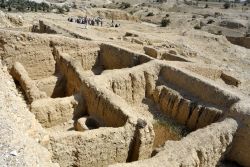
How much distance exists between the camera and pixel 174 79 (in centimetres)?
1853

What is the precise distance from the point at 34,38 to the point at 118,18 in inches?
1132

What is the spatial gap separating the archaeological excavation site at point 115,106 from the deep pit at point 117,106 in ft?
0.15

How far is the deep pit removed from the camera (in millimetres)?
11703

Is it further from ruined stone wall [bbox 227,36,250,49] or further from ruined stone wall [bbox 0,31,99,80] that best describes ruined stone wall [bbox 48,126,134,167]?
ruined stone wall [bbox 227,36,250,49]

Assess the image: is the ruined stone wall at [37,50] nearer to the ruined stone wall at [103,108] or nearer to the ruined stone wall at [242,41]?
the ruined stone wall at [103,108]

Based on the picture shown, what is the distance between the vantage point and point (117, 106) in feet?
44.9

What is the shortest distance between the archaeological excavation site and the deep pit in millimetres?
46

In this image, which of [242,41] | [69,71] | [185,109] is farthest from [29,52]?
[242,41]

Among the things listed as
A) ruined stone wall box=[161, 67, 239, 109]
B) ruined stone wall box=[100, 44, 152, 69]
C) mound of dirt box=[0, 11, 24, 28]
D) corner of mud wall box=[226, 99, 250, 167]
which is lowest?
corner of mud wall box=[226, 99, 250, 167]

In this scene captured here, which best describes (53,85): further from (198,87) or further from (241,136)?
(241,136)

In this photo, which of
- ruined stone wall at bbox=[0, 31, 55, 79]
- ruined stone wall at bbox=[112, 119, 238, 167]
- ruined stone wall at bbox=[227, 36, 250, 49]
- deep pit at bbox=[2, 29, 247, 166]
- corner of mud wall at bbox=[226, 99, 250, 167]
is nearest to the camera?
ruined stone wall at bbox=[112, 119, 238, 167]

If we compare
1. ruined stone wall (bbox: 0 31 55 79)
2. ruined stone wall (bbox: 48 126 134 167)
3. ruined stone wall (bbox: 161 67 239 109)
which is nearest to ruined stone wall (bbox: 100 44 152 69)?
ruined stone wall (bbox: 161 67 239 109)

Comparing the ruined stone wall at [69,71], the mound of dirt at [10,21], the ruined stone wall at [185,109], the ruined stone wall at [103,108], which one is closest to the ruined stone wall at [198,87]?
the ruined stone wall at [185,109]

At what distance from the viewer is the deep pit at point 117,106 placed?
11703mm
